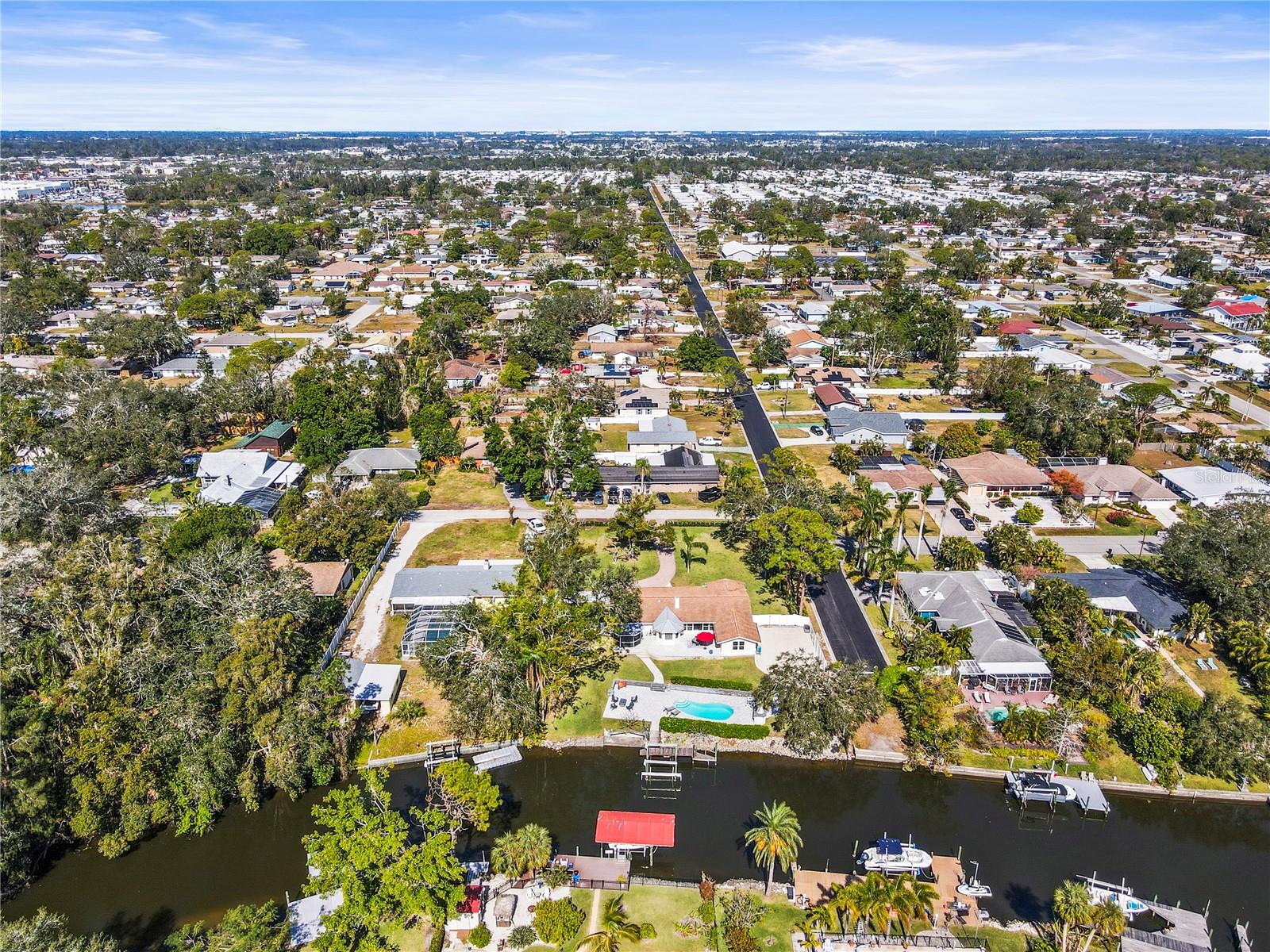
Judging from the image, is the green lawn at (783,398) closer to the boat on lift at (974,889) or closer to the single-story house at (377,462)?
the single-story house at (377,462)

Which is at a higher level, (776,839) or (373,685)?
(776,839)

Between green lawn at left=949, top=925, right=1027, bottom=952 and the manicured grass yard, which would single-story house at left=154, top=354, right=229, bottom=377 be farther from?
green lawn at left=949, top=925, right=1027, bottom=952

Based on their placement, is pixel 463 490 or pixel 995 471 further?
pixel 463 490

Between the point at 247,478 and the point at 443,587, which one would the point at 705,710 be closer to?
the point at 443,587

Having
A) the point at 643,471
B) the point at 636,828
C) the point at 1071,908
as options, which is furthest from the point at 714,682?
the point at 643,471

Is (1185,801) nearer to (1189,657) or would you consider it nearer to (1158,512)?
(1189,657)

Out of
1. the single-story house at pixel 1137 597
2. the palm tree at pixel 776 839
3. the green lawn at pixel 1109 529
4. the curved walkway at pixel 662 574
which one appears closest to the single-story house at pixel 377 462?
the curved walkway at pixel 662 574

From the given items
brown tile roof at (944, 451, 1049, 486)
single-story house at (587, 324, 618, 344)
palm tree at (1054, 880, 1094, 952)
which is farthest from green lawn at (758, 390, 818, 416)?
palm tree at (1054, 880, 1094, 952)
